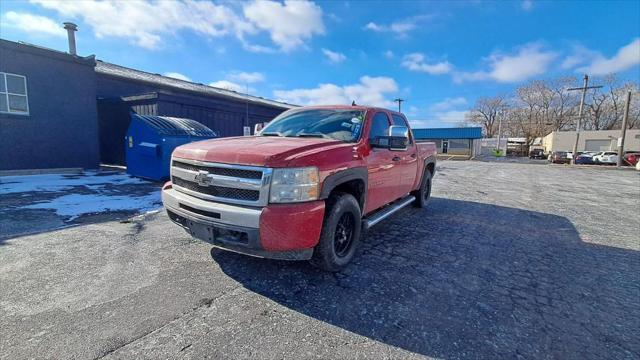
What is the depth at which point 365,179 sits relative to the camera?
3.59 m

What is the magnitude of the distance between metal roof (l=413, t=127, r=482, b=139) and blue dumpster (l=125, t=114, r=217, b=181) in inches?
1521

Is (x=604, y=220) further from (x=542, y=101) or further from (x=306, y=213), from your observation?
(x=542, y=101)

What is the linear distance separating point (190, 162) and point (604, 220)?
26.7 ft

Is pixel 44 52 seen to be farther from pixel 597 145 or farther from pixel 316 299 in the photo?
pixel 597 145

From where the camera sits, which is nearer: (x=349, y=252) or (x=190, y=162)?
(x=190, y=162)

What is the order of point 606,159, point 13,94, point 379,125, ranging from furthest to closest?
1. point 606,159
2. point 13,94
3. point 379,125

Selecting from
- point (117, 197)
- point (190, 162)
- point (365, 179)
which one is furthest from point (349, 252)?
point (117, 197)

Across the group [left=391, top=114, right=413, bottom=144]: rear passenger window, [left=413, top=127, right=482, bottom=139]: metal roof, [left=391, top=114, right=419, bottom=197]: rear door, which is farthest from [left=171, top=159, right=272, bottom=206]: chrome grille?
[left=413, top=127, right=482, bottom=139]: metal roof

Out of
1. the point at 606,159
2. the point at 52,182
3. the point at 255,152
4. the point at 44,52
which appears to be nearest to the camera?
the point at 255,152

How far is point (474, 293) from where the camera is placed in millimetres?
2992

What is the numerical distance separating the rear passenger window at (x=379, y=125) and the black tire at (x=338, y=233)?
112cm

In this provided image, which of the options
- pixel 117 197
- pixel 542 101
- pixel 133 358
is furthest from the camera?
pixel 542 101

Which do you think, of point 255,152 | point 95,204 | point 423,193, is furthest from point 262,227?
point 95,204

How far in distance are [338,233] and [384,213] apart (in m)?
1.17
